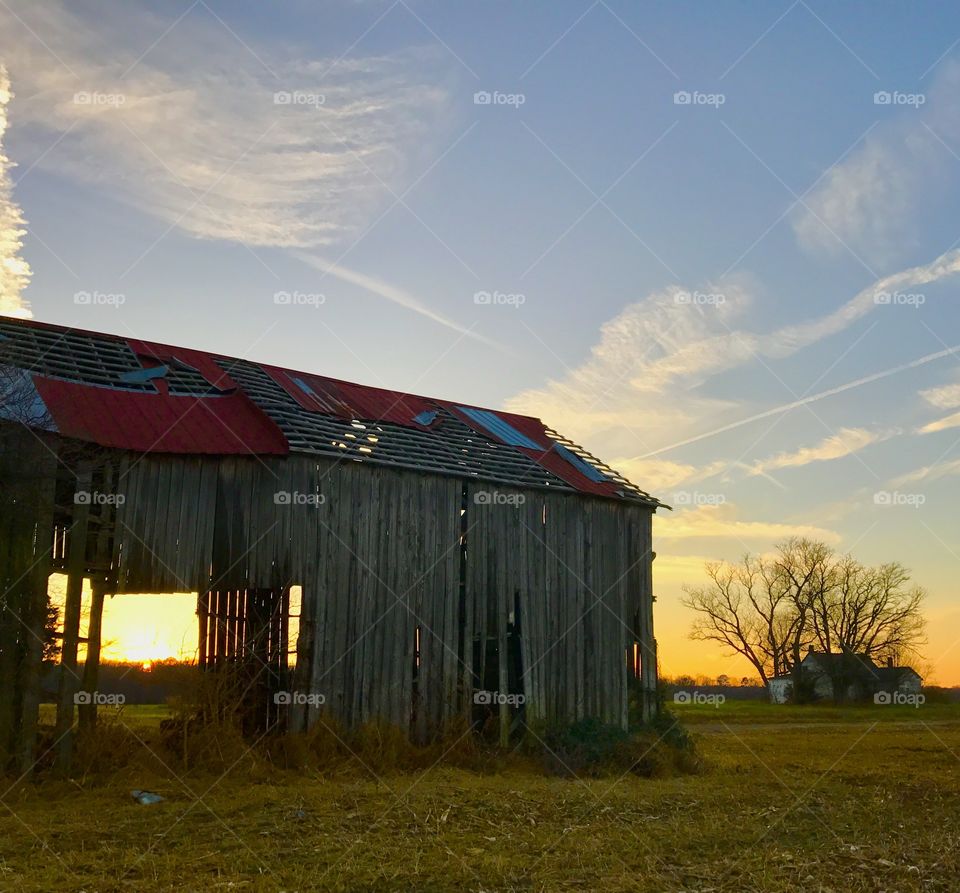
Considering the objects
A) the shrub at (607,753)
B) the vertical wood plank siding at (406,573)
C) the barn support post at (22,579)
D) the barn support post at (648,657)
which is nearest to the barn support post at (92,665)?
the vertical wood plank siding at (406,573)

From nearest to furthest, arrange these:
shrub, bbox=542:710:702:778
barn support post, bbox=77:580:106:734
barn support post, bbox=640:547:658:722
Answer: barn support post, bbox=77:580:106:734, shrub, bbox=542:710:702:778, barn support post, bbox=640:547:658:722

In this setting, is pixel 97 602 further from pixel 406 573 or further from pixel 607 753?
pixel 607 753

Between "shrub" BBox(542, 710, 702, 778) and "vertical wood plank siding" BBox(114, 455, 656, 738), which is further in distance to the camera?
"shrub" BBox(542, 710, 702, 778)

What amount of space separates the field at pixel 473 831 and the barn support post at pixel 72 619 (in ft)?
2.12

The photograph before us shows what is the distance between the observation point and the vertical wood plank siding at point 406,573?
1705 centimetres

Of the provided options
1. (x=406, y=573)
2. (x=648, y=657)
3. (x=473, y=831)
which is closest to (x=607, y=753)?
(x=648, y=657)

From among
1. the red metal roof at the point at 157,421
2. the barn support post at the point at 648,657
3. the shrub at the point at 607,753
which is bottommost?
the shrub at the point at 607,753

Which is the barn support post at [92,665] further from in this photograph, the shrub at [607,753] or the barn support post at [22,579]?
the shrub at [607,753]

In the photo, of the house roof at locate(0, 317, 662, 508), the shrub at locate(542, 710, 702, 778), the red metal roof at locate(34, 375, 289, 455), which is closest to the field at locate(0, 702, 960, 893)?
the shrub at locate(542, 710, 702, 778)

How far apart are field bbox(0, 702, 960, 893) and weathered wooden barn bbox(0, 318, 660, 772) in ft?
5.80

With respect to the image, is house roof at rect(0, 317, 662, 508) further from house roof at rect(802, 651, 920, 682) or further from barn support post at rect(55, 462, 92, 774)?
house roof at rect(802, 651, 920, 682)

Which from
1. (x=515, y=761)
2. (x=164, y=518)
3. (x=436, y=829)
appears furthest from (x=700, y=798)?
(x=164, y=518)

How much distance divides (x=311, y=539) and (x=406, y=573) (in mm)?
2093

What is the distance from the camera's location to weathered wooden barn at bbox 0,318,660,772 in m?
15.3
